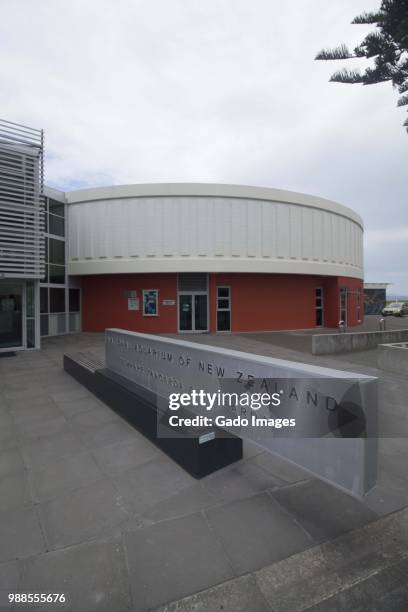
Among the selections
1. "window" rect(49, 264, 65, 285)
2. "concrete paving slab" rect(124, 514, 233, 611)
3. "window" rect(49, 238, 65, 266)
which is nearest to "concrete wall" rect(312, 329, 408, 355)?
"concrete paving slab" rect(124, 514, 233, 611)

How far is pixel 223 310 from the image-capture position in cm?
1722

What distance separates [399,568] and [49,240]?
17344mm

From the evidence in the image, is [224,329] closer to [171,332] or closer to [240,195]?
[171,332]

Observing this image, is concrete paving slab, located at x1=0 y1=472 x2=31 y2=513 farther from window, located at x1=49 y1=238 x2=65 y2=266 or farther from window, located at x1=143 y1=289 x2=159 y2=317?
window, located at x1=49 y1=238 x2=65 y2=266

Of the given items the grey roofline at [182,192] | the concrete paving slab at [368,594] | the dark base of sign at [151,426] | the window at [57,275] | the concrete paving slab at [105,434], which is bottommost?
the concrete paving slab at [368,594]

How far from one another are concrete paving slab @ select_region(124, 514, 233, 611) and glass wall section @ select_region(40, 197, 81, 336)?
14.9 meters

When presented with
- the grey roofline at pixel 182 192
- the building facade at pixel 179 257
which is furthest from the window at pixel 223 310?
the grey roofline at pixel 182 192

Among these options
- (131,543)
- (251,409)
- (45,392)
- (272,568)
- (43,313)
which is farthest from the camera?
(43,313)

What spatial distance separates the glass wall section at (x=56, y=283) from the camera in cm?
1601

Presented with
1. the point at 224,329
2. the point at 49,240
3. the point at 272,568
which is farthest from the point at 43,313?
the point at 272,568

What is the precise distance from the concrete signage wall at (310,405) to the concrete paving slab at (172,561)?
1.04 metres

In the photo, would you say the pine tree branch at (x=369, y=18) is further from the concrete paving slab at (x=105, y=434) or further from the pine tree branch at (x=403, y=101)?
the concrete paving slab at (x=105, y=434)

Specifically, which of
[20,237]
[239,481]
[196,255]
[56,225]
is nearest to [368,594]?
[239,481]

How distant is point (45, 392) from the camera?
23.1 feet
